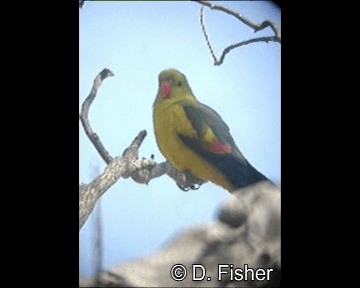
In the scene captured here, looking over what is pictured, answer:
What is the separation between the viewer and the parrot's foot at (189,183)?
1.89 meters

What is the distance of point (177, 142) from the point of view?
74.3 inches

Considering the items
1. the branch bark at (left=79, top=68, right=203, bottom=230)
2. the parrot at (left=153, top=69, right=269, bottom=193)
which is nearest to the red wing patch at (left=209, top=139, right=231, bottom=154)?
the parrot at (left=153, top=69, right=269, bottom=193)

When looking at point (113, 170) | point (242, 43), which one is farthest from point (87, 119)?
point (242, 43)

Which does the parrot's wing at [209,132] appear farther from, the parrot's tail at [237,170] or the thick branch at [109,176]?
the thick branch at [109,176]

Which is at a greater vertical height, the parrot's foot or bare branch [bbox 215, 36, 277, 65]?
bare branch [bbox 215, 36, 277, 65]

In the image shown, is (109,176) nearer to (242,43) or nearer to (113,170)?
(113,170)

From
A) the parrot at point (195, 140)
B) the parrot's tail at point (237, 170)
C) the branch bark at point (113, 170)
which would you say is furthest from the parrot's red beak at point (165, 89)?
the parrot's tail at point (237, 170)

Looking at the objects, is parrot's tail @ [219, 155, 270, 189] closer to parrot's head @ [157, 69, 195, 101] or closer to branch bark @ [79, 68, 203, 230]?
branch bark @ [79, 68, 203, 230]

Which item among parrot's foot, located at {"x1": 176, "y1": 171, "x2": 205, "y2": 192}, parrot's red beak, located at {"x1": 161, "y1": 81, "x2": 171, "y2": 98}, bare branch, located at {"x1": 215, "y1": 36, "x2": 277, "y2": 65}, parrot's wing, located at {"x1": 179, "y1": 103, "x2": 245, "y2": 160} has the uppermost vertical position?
bare branch, located at {"x1": 215, "y1": 36, "x2": 277, "y2": 65}

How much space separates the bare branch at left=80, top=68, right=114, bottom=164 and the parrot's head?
5.9 inches

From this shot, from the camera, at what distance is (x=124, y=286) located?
1850 millimetres

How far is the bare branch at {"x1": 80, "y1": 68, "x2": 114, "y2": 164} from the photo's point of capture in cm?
185
